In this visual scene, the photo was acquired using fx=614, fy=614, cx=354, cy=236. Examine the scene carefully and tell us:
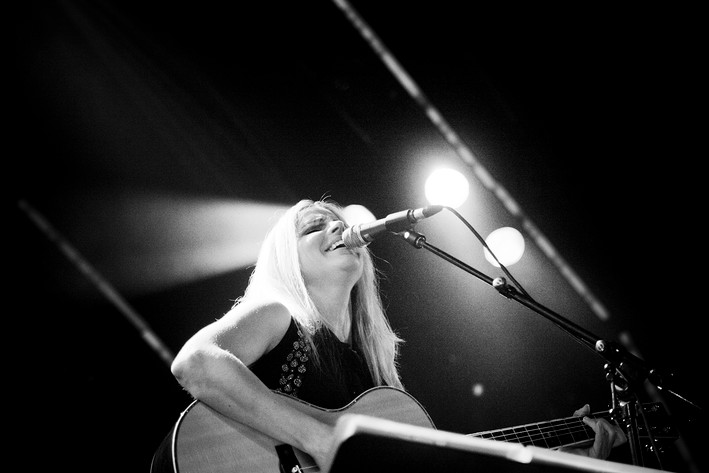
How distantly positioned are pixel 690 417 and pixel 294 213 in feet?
6.00

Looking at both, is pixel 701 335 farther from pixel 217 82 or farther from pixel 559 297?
pixel 217 82

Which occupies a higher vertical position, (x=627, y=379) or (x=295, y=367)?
(x=627, y=379)

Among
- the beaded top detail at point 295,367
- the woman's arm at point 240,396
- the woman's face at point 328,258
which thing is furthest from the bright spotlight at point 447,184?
the woman's arm at point 240,396

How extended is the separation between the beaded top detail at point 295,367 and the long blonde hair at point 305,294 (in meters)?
0.05

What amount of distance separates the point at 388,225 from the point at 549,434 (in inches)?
41.0

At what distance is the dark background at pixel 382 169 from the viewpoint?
310cm

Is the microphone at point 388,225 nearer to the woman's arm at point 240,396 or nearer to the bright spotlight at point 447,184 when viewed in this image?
the woman's arm at point 240,396

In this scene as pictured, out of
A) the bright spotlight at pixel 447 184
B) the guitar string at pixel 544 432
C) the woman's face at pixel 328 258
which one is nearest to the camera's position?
the guitar string at pixel 544 432

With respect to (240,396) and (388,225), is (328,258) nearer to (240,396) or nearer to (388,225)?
(388,225)

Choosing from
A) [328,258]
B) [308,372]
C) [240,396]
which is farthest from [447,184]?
[240,396]

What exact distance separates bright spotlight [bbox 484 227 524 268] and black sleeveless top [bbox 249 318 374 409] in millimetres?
1948

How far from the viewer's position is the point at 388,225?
7.33 feet

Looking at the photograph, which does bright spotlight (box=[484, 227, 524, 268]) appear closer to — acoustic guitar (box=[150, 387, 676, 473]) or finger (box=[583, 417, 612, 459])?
finger (box=[583, 417, 612, 459])

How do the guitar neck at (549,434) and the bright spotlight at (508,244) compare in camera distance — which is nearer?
the guitar neck at (549,434)
